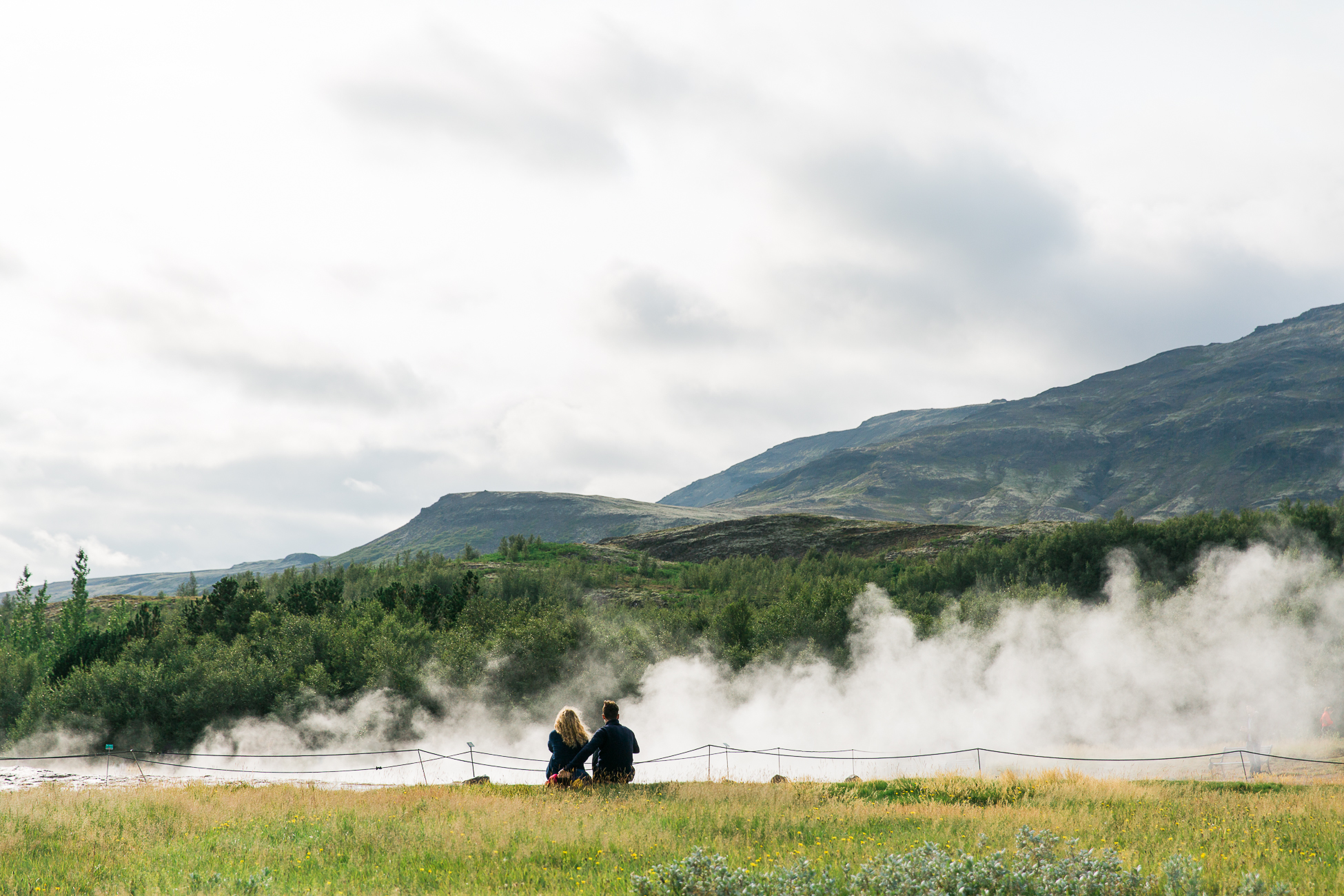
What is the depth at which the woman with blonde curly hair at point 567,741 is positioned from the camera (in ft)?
42.2

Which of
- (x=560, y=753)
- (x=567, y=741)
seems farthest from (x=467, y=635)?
(x=567, y=741)

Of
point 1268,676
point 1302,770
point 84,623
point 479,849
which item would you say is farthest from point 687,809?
point 84,623

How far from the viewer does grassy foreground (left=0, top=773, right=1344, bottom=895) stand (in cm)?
872

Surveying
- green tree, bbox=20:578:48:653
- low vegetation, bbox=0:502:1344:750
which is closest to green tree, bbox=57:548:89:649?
green tree, bbox=20:578:48:653

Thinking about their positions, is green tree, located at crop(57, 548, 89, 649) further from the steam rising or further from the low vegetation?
the steam rising

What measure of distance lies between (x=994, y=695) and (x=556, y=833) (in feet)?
77.1

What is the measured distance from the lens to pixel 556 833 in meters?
10.3

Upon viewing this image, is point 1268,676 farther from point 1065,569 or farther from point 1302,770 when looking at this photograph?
point 1065,569

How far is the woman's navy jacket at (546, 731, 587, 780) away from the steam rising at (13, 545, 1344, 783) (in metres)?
11.5

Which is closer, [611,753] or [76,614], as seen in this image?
[611,753]

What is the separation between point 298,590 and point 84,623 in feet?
126

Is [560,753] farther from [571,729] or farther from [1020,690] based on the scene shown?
[1020,690]

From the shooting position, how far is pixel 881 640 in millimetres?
33875

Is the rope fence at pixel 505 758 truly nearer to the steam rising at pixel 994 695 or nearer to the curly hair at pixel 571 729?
the steam rising at pixel 994 695
